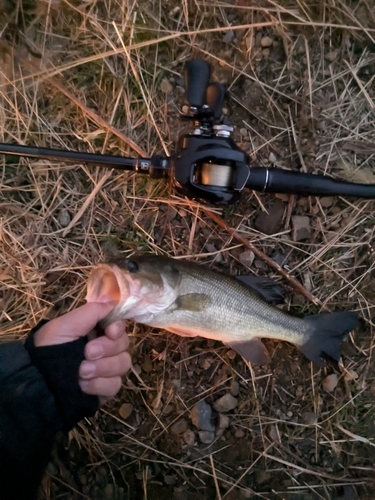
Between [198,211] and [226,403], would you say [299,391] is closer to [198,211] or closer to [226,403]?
[226,403]

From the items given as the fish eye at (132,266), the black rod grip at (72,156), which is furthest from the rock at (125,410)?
the black rod grip at (72,156)

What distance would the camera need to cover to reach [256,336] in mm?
2539

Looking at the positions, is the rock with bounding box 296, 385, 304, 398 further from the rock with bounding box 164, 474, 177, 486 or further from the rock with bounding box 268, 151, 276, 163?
the rock with bounding box 268, 151, 276, 163

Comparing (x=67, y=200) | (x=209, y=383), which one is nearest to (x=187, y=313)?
(x=209, y=383)

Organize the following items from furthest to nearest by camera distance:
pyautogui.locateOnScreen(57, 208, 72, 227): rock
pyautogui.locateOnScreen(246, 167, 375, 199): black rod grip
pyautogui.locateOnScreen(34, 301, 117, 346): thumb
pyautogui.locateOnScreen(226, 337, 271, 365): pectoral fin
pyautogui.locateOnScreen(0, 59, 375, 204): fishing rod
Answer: pyautogui.locateOnScreen(57, 208, 72, 227): rock, pyautogui.locateOnScreen(226, 337, 271, 365): pectoral fin, pyautogui.locateOnScreen(246, 167, 375, 199): black rod grip, pyautogui.locateOnScreen(0, 59, 375, 204): fishing rod, pyautogui.locateOnScreen(34, 301, 117, 346): thumb

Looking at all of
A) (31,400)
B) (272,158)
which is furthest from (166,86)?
(31,400)

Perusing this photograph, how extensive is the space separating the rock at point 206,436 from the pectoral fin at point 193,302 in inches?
34.1

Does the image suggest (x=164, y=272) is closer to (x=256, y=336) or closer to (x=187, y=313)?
(x=187, y=313)

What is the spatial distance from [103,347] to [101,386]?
9.5 inches

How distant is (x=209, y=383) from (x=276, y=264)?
0.82 meters

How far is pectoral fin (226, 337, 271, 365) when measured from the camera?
100.0 inches

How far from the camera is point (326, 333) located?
257 cm

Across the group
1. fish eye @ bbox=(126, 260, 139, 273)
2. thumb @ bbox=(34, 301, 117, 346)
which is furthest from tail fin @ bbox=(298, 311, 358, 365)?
thumb @ bbox=(34, 301, 117, 346)

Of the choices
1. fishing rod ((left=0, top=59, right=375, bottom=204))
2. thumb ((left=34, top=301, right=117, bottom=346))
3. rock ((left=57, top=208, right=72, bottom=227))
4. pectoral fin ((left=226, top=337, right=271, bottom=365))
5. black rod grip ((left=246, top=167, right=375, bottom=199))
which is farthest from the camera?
rock ((left=57, top=208, right=72, bottom=227))
